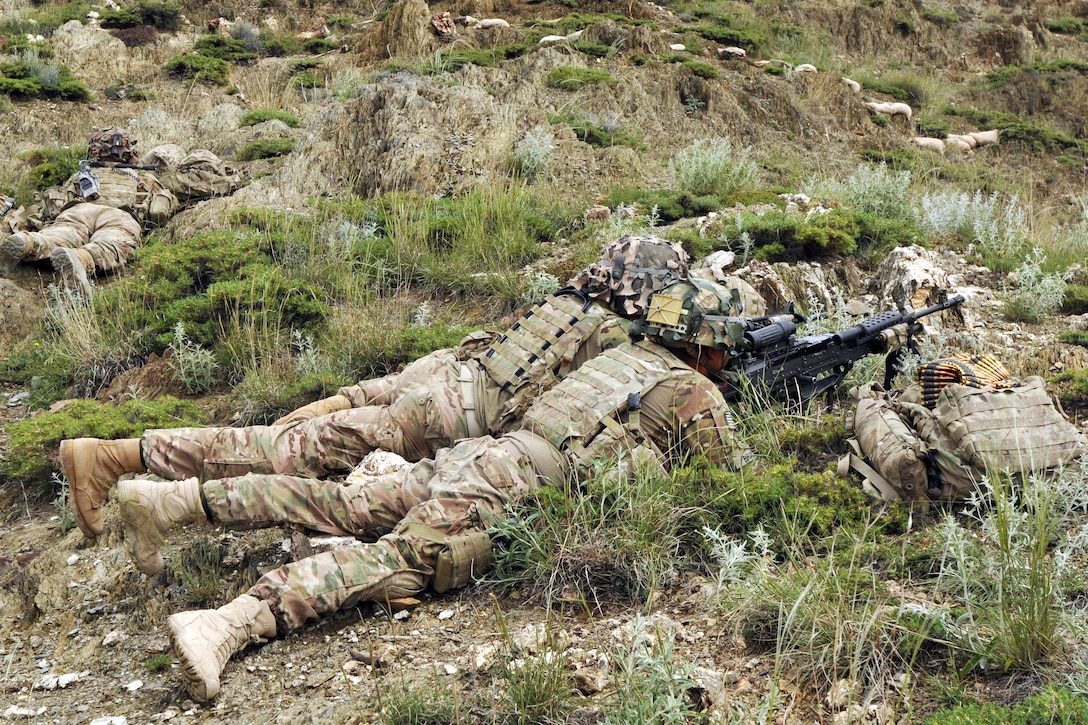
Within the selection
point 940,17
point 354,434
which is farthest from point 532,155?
point 940,17

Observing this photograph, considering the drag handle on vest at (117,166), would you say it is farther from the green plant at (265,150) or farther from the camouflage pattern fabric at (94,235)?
the green plant at (265,150)

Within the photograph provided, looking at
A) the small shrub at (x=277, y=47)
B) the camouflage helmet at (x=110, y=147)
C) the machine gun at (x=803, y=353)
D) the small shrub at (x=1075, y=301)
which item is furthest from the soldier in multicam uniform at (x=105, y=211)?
the small shrub at (x=1075, y=301)

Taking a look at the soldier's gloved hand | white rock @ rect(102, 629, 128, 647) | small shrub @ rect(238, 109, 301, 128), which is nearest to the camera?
white rock @ rect(102, 629, 128, 647)

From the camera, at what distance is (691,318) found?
4.39 metres

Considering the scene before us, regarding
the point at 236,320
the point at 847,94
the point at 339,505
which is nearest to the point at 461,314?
the point at 236,320

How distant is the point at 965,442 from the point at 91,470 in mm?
3682

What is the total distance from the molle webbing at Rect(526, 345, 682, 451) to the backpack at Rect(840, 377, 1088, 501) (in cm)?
100

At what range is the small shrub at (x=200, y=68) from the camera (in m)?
13.5

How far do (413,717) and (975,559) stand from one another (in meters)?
2.01

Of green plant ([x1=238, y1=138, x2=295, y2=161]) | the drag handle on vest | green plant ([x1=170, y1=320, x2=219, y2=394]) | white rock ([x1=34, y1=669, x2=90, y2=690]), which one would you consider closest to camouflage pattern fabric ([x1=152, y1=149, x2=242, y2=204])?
the drag handle on vest

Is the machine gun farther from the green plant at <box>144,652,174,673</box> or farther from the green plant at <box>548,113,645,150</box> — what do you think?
the green plant at <box>548,113,645,150</box>

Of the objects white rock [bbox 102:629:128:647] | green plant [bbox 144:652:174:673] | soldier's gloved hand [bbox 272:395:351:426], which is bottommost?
white rock [bbox 102:629:128:647]

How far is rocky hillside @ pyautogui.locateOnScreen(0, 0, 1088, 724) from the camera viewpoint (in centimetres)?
314

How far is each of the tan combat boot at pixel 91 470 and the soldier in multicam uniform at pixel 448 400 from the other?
0.08 m
